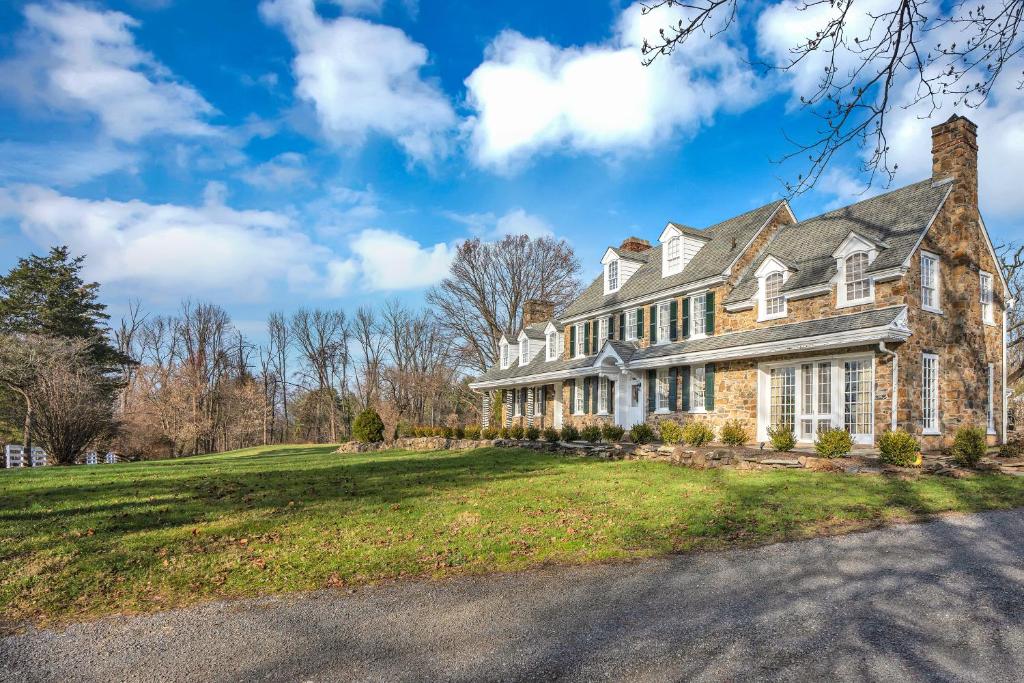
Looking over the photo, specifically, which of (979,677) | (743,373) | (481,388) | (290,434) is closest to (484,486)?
(979,677)

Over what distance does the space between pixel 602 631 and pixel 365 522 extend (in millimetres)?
4218

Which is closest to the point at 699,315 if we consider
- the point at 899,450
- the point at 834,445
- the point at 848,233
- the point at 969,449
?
the point at 848,233

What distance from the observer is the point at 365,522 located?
7809 millimetres

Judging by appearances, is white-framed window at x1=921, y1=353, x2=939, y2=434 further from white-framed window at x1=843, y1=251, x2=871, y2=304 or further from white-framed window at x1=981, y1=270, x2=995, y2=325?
white-framed window at x1=981, y1=270, x2=995, y2=325

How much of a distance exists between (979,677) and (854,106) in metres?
3.80

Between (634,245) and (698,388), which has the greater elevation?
(634,245)

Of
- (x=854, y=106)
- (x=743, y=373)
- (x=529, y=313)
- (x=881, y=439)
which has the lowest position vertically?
(x=881, y=439)

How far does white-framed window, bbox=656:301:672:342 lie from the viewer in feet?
Answer: 70.6

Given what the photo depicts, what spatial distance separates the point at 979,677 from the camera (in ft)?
12.2

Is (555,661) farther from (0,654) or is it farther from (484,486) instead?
(484,486)

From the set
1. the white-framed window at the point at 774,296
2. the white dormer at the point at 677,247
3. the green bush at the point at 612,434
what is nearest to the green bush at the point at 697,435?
the green bush at the point at 612,434

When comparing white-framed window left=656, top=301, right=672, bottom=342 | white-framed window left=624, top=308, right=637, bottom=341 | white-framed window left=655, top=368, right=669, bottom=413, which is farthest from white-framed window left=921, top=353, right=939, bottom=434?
white-framed window left=624, top=308, right=637, bottom=341

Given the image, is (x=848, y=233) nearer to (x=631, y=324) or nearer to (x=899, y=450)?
(x=899, y=450)

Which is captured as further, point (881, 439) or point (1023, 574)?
point (881, 439)
